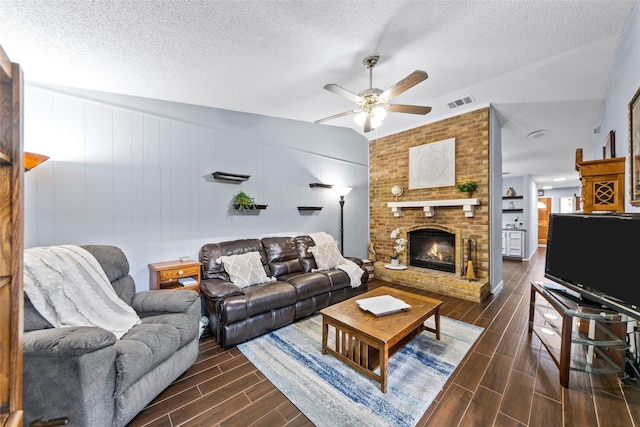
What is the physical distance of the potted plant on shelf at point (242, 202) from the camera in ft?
11.2

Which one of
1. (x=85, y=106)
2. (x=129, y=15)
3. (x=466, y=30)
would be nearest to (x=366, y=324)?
(x=466, y=30)

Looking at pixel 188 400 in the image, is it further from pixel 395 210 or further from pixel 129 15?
pixel 395 210

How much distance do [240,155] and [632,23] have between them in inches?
154

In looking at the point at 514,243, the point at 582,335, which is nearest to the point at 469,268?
the point at 582,335

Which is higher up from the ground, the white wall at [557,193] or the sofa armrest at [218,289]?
the white wall at [557,193]

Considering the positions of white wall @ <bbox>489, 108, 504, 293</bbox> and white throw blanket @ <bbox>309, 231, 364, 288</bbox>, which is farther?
white wall @ <bbox>489, 108, 504, 293</bbox>

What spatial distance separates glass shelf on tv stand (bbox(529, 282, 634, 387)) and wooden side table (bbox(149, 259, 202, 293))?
3.29 meters

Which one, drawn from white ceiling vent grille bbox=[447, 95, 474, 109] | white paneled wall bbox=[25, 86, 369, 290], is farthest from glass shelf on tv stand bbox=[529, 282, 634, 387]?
white paneled wall bbox=[25, 86, 369, 290]

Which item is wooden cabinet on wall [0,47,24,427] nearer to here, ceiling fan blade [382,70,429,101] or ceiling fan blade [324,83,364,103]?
ceiling fan blade [324,83,364,103]

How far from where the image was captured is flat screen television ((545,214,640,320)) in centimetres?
160

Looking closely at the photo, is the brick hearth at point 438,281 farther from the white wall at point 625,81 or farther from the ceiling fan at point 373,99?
the ceiling fan at point 373,99

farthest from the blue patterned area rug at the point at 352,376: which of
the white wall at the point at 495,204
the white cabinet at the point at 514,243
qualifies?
the white cabinet at the point at 514,243

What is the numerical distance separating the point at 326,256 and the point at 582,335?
2.71 meters

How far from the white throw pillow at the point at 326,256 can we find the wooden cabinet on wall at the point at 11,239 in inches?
117
